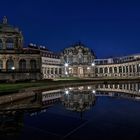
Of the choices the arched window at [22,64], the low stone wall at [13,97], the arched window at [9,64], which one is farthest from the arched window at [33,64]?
the low stone wall at [13,97]

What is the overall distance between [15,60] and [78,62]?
70866mm

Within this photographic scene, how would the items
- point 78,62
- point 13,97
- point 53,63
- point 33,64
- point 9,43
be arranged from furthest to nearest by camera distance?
1. point 53,63
2. point 78,62
3. point 9,43
4. point 33,64
5. point 13,97

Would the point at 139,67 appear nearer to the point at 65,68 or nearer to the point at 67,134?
the point at 65,68

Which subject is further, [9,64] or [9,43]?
[9,43]

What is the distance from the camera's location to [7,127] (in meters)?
9.38

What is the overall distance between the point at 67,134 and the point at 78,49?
397 ft

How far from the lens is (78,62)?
128000mm

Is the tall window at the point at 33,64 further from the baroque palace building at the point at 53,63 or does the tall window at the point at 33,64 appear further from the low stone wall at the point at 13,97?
the low stone wall at the point at 13,97

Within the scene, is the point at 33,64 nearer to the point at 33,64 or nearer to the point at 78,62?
the point at 33,64

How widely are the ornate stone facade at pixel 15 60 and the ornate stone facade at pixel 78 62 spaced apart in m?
63.9

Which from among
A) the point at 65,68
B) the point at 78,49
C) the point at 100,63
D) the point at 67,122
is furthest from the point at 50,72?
the point at 67,122

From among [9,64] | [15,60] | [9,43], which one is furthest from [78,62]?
[9,64]

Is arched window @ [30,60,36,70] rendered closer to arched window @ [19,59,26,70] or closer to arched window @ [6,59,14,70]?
arched window @ [19,59,26,70]

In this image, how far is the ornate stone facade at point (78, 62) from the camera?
12706 cm
